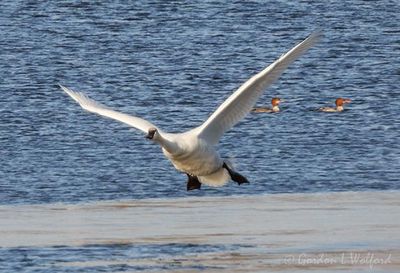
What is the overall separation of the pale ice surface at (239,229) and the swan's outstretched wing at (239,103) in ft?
3.15

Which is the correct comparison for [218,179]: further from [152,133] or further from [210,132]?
[152,133]

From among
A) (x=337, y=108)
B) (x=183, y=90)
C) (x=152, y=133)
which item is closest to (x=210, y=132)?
(x=152, y=133)

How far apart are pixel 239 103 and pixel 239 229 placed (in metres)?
1.27

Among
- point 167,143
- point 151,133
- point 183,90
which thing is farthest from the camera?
point 183,90

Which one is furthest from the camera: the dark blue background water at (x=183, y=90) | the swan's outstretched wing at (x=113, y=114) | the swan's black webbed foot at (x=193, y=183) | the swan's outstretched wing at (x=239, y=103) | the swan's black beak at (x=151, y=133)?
the dark blue background water at (x=183, y=90)

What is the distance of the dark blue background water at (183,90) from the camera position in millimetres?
18453

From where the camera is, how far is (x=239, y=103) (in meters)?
14.4

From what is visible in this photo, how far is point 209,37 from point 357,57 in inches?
126

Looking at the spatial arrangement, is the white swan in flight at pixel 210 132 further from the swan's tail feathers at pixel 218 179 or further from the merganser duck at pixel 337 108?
the merganser duck at pixel 337 108

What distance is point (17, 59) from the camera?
1124 inches

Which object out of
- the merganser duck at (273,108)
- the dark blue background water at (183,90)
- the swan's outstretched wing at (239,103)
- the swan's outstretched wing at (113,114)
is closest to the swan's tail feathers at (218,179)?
the swan's outstretched wing at (239,103)

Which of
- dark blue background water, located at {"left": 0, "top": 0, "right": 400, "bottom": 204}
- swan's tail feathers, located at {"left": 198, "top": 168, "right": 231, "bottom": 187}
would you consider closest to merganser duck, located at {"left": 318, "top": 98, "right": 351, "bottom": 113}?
dark blue background water, located at {"left": 0, "top": 0, "right": 400, "bottom": 204}

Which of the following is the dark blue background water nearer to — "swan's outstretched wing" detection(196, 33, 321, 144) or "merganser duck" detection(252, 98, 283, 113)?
"merganser duck" detection(252, 98, 283, 113)

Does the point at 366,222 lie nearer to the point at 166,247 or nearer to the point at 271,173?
the point at 166,247
